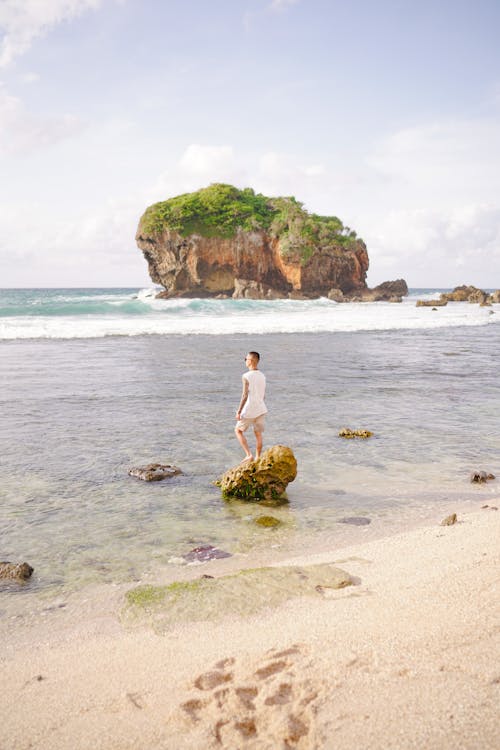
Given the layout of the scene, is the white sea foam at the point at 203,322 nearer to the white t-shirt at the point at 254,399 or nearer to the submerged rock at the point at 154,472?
the submerged rock at the point at 154,472

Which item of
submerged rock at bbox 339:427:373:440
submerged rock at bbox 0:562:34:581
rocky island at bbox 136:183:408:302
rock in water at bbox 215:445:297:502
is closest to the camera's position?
submerged rock at bbox 0:562:34:581

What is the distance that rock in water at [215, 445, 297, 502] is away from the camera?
668cm

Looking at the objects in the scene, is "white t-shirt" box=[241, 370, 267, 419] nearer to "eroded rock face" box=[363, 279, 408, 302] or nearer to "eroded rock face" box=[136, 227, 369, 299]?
"eroded rock face" box=[136, 227, 369, 299]

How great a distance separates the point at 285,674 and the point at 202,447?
5828mm

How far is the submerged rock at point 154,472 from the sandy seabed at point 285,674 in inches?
112

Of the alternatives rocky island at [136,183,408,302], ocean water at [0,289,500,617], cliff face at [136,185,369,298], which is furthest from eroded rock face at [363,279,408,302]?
ocean water at [0,289,500,617]

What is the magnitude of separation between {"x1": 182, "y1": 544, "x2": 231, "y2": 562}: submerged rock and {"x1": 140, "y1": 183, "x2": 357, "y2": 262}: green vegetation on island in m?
54.6

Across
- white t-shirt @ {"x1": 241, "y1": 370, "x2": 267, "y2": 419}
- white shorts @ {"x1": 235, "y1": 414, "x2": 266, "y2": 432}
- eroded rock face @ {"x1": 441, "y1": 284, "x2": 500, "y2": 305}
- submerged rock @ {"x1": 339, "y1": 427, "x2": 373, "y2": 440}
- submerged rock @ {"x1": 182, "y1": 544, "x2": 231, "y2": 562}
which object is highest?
eroded rock face @ {"x1": 441, "y1": 284, "x2": 500, "y2": 305}

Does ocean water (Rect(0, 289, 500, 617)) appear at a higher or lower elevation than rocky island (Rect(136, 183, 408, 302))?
lower

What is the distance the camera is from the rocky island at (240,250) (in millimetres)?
58219

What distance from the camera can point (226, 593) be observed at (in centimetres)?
425

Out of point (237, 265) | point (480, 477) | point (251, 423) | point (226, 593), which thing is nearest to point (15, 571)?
point (226, 593)

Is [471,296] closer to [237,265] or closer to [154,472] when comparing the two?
[237,265]

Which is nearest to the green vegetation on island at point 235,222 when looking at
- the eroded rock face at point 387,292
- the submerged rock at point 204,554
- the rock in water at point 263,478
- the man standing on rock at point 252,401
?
the eroded rock face at point 387,292
